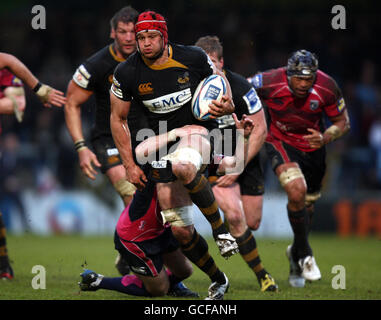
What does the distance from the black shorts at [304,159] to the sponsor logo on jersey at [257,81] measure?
27.2 inches

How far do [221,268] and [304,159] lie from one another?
1.85 m

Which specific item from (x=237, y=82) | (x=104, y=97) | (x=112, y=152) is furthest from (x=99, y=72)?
(x=237, y=82)

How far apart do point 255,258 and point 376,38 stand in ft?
38.5

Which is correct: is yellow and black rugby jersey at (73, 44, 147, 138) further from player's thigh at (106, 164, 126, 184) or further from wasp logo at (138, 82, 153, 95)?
wasp logo at (138, 82, 153, 95)

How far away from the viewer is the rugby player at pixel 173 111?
635 centimetres

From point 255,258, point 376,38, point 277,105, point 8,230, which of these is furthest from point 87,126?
point 255,258

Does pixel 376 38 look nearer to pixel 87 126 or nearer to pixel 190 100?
pixel 87 126

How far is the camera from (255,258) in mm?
7473

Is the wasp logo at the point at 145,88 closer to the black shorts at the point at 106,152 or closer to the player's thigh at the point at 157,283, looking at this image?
the player's thigh at the point at 157,283

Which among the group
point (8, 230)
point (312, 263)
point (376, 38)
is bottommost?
point (8, 230)

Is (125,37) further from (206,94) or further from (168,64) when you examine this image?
(206,94)

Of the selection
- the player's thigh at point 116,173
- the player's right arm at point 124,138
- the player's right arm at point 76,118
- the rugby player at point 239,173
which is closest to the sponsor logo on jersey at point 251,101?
the rugby player at point 239,173

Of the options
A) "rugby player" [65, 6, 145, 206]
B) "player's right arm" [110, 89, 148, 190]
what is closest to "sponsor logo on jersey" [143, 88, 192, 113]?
"player's right arm" [110, 89, 148, 190]
